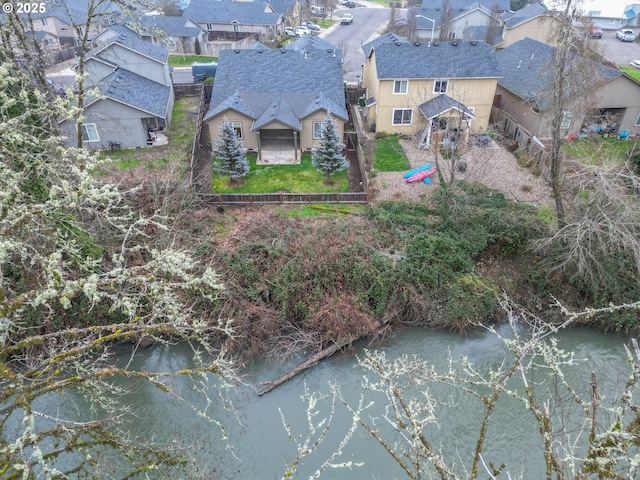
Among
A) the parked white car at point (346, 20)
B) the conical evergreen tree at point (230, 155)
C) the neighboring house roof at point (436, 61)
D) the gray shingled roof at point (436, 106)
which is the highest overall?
the parked white car at point (346, 20)

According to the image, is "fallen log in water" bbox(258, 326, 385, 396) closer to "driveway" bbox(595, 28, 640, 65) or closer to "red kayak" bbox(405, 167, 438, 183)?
"red kayak" bbox(405, 167, 438, 183)

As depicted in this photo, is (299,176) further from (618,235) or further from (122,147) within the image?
(618,235)

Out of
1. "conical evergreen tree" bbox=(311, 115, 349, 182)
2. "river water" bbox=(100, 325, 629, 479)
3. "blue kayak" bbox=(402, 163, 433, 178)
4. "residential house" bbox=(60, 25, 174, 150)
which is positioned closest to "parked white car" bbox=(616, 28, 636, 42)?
"blue kayak" bbox=(402, 163, 433, 178)

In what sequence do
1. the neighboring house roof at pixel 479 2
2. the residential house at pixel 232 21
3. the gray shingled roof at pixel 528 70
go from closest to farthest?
the gray shingled roof at pixel 528 70 → the residential house at pixel 232 21 → the neighboring house roof at pixel 479 2

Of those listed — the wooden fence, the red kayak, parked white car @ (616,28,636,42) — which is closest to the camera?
the wooden fence

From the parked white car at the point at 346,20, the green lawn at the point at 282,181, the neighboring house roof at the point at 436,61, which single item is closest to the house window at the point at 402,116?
the neighboring house roof at the point at 436,61

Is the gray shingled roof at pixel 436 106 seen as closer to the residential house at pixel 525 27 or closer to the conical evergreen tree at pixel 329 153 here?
the conical evergreen tree at pixel 329 153

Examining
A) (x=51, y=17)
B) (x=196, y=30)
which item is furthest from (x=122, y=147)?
(x=51, y=17)
